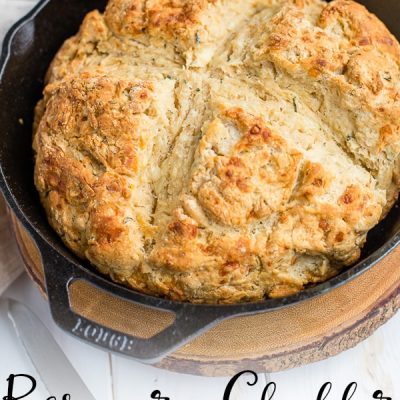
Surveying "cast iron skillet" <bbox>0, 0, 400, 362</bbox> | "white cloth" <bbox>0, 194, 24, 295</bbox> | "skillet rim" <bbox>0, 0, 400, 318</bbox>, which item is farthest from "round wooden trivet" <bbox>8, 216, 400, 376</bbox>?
"white cloth" <bbox>0, 194, 24, 295</bbox>

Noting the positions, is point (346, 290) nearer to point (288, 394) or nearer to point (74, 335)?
point (288, 394)

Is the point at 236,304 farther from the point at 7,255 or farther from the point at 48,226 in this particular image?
the point at 7,255

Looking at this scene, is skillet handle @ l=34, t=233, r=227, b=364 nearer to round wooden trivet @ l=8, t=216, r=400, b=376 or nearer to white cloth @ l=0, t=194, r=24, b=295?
round wooden trivet @ l=8, t=216, r=400, b=376

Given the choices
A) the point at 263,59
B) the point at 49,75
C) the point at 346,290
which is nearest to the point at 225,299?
the point at 346,290

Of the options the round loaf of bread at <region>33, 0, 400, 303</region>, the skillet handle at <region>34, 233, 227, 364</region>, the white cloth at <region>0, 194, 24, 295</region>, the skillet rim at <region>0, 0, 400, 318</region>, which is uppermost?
the round loaf of bread at <region>33, 0, 400, 303</region>

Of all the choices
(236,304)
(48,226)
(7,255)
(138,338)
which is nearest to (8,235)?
(7,255)

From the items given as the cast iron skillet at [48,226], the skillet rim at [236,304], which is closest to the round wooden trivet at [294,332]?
the cast iron skillet at [48,226]

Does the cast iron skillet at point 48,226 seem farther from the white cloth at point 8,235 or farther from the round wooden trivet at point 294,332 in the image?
the white cloth at point 8,235

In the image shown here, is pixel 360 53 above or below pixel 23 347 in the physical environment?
above
